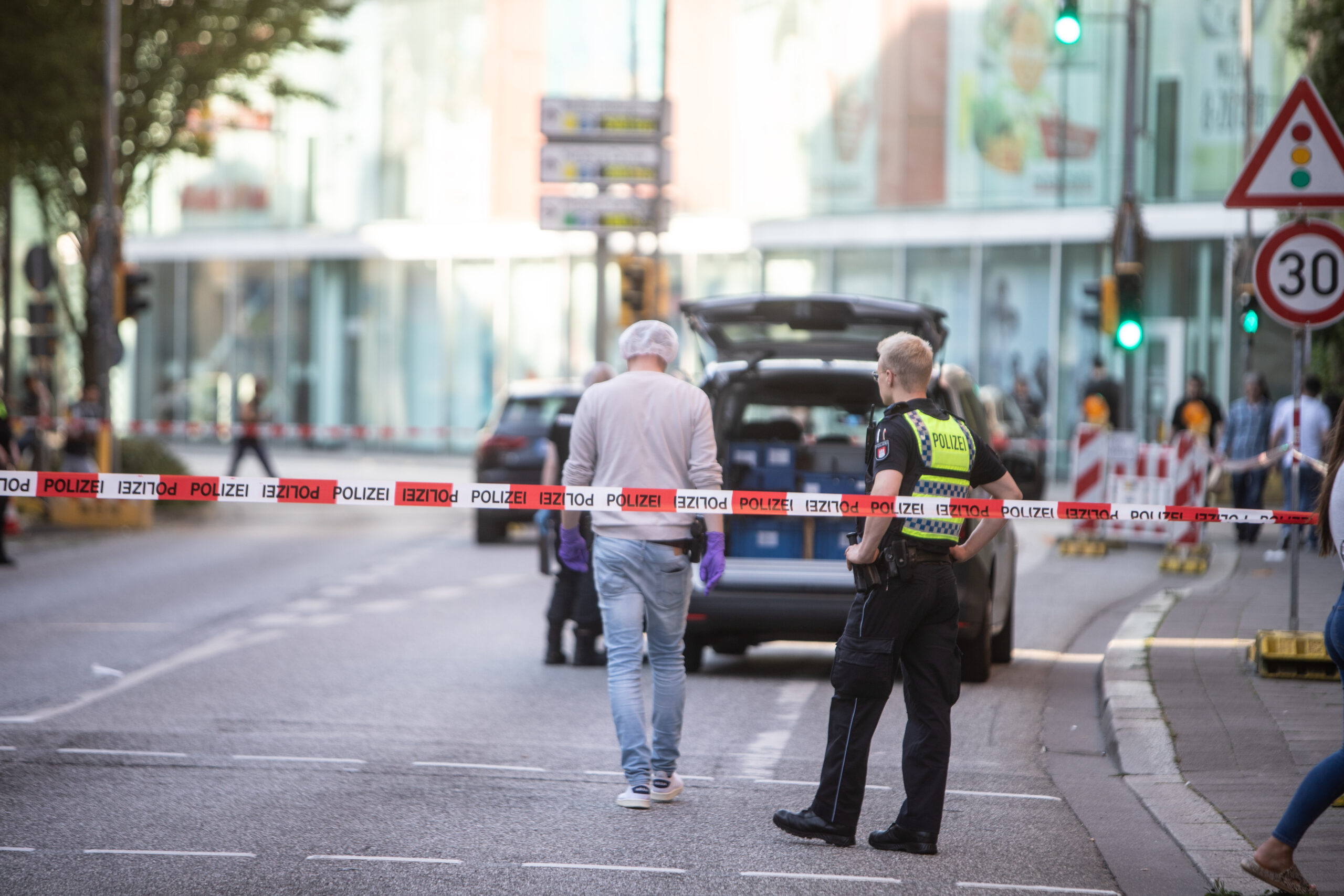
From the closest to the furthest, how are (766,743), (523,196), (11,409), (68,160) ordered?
(766,743)
(68,160)
(11,409)
(523,196)

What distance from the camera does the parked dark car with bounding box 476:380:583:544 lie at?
63.9 feet

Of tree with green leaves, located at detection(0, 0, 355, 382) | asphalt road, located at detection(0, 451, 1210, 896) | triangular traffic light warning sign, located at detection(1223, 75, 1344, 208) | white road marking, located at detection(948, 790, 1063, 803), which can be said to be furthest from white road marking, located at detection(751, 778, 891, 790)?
tree with green leaves, located at detection(0, 0, 355, 382)

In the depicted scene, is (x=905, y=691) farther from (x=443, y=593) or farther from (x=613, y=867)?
(x=443, y=593)

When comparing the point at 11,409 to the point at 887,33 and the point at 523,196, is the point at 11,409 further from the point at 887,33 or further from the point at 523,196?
the point at 887,33

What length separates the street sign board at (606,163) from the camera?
71.1ft

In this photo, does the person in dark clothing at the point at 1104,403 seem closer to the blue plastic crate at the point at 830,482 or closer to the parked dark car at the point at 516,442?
the parked dark car at the point at 516,442

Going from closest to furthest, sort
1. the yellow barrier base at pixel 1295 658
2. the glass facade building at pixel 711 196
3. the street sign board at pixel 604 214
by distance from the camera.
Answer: the yellow barrier base at pixel 1295 658 → the street sign board at pixel 604 214 → the glass facade building at pixel 711 196

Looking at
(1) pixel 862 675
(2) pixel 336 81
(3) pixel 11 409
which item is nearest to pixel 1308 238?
(1) pixel 862 675

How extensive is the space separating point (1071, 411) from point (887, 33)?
26.6ft

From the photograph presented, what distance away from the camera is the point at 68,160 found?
74.7ft

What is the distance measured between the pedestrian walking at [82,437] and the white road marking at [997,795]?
1487 centimetres

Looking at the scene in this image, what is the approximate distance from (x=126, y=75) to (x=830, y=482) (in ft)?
50.2

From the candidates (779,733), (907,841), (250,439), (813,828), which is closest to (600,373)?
(779,733)

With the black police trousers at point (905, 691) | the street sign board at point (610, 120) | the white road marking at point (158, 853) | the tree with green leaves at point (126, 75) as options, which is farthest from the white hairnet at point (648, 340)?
the tree with green leaves at point (126, 75)
